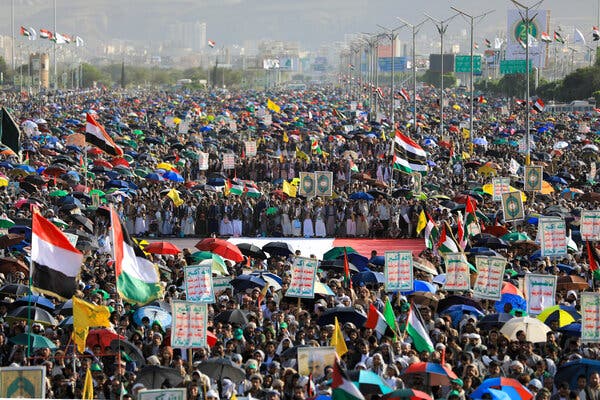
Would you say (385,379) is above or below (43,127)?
below

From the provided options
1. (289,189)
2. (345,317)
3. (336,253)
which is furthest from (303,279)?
(289,189)

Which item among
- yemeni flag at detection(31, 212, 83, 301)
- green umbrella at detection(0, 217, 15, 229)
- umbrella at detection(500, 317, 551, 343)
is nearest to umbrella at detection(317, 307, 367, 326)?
umbrella at detection(500, 317, 551, 343)

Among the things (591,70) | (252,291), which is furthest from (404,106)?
(252,291)

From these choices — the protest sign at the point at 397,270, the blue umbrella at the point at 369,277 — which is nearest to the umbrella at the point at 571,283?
the blue umbrella at the point at 369,277

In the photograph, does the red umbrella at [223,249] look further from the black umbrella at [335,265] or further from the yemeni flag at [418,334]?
the yemeni flag at [418,334]

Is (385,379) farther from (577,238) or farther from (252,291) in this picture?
(577,238)

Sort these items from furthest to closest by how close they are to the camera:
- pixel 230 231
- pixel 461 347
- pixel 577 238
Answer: pixel 230 231
pixel 577 238
pixel 461 347
